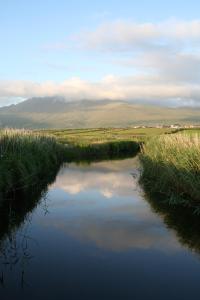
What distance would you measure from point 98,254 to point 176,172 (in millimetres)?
8185

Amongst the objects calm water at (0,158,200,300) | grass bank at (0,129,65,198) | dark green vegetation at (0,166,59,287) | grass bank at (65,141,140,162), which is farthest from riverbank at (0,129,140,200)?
grass bank at (65,141,140,162)

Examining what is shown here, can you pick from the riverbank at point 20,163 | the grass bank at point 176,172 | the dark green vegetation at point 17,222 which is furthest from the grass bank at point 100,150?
the dark green vegetation at point 17,222

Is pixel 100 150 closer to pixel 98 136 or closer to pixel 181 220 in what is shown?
pixel 98 136

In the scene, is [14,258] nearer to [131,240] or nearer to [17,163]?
[131,240]

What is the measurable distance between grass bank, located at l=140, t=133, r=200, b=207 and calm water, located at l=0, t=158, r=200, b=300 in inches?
52.5

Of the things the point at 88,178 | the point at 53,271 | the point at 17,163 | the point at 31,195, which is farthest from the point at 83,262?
the point at 88,178

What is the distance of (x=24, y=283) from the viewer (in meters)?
9.38

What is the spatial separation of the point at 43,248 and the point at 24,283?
2461 millimetres

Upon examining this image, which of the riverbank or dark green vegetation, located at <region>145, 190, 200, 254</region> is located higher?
the riverbank

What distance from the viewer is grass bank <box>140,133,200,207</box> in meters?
17.0

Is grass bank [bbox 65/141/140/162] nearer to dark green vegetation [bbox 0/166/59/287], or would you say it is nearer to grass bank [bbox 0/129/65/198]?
grass bank [bbox 0/129/65/198]

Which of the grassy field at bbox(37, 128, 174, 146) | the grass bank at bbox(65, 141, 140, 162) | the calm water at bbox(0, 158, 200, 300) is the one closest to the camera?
the calm water at bbox(0, 158, 200, 300)

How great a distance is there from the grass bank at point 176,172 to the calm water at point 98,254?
52.5 inches

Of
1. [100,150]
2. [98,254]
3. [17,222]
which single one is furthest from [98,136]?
[98,254]
